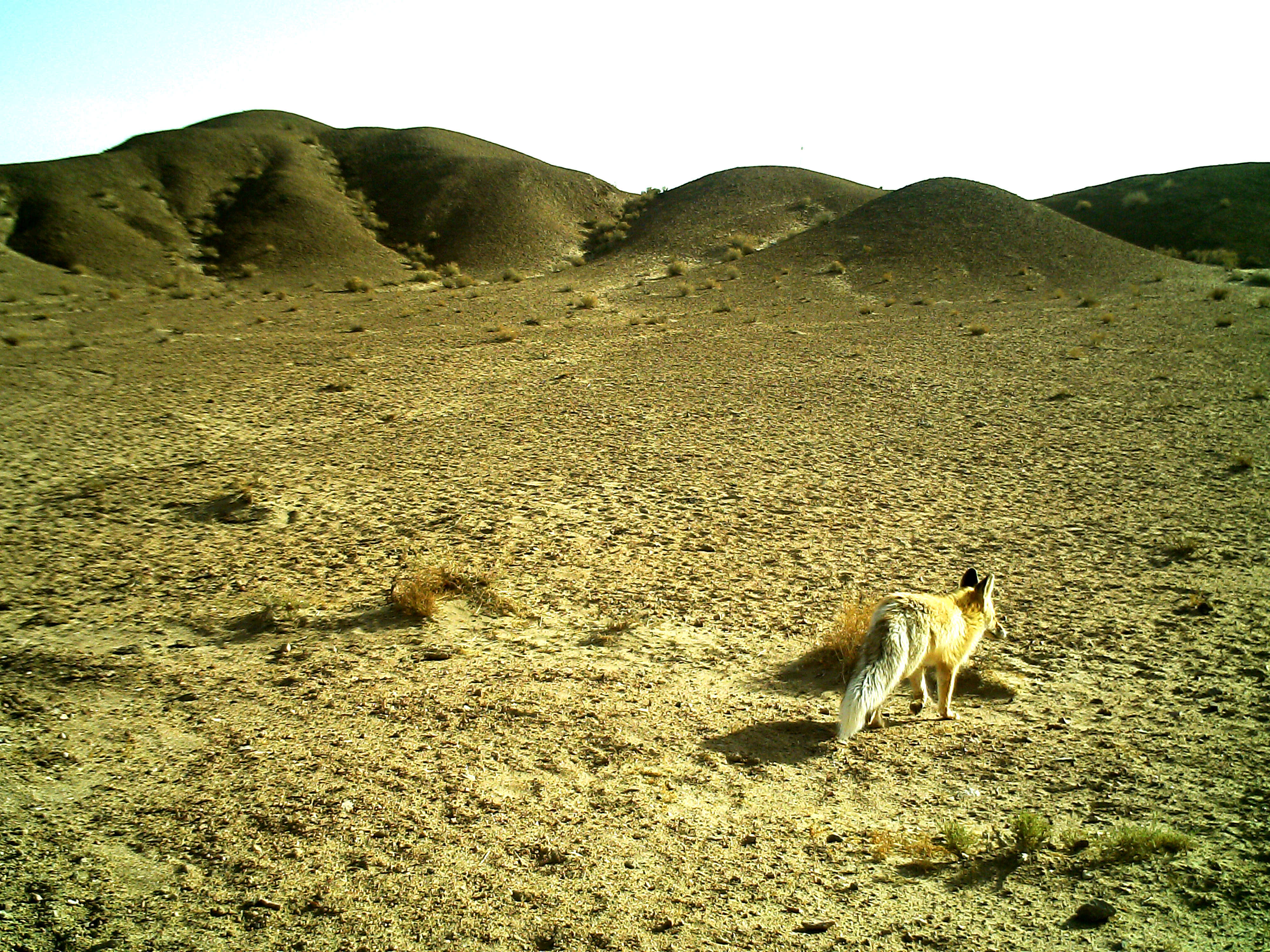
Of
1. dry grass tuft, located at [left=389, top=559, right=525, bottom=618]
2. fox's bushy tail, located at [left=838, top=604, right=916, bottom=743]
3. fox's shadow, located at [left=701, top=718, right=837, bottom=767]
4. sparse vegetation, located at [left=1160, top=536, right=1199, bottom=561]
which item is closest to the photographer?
fox's bushy tail, located at [left=838, top=604, right=916, bottom=743]

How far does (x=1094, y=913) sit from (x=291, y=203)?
5075 centimetres

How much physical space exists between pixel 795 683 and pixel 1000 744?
1511 millimetres

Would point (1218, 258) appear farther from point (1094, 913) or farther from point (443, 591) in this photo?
point (1094, 913)

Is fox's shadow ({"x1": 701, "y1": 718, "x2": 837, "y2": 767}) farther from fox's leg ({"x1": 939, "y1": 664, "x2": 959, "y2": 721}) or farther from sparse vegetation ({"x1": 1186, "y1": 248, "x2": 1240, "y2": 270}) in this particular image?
sparse vegetation ({"x1": 1186, "y1": 248, "x2": 1240, "y2": 270})

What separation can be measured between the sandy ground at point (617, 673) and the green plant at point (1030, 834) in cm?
8

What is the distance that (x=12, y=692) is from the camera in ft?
19.7

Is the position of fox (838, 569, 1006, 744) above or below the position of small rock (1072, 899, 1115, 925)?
above

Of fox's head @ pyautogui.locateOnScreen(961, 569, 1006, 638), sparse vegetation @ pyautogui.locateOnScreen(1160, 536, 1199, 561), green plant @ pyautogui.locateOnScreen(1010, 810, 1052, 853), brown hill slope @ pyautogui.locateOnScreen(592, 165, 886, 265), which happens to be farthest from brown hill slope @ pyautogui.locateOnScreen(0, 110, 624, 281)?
green plant @ pyautogui.locateOnScreen(1010, 810, 1052, 853)

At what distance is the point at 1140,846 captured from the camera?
4.20 meters

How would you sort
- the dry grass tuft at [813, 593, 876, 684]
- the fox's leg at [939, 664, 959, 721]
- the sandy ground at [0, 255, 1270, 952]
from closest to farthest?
the sandy ground at [0, 255, 1270, 952] → the fox's leg at [939, 664, 959, 721] → the dry grass tuft at [813, 593, 876, 684]

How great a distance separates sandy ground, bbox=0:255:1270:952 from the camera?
398 cm

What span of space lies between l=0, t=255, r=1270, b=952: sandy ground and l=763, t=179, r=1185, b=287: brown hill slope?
58.1 feet

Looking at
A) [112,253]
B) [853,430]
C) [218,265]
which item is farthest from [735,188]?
[853,430]

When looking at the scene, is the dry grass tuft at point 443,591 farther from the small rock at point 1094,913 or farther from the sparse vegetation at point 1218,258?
the sparse vegetation at point 1218,258
